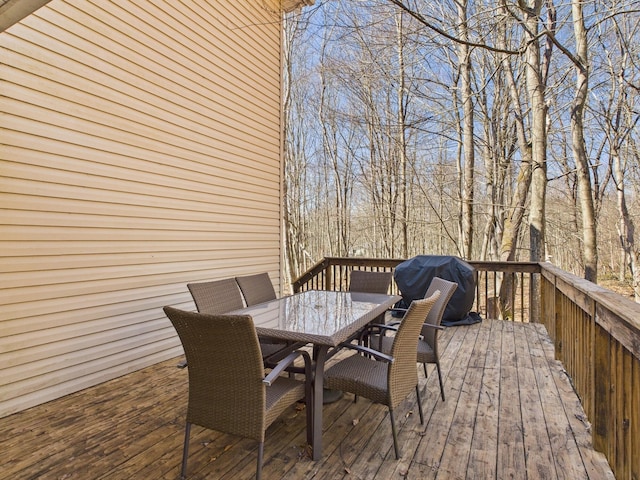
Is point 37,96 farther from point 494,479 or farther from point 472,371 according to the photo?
point 472,371

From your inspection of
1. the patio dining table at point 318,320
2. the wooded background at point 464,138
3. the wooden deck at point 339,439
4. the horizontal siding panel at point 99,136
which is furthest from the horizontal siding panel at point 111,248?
the wooded background at point 464,138

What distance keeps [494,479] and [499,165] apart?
7639 mm

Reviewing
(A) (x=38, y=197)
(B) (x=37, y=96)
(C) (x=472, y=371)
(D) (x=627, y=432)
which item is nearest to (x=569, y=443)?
(D) (x=627, y=432)

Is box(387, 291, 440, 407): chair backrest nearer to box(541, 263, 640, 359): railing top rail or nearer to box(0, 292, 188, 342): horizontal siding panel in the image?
box(541, 263, 640, 359): railing top rail

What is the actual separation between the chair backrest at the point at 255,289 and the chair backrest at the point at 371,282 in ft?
2.90

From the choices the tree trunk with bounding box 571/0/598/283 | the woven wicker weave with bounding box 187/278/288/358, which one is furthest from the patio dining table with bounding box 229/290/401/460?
the tree trunk with bounding box 571/0/598/283

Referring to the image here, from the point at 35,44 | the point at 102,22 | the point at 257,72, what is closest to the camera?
→ the point at 35,44

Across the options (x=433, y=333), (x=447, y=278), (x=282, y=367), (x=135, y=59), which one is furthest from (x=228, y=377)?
(x=447, y=278)

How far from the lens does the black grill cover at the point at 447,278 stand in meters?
5.10

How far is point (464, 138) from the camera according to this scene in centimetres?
821

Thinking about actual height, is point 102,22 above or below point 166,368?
above

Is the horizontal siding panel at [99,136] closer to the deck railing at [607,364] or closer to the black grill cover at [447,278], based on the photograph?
the black grill cover at [447,278]

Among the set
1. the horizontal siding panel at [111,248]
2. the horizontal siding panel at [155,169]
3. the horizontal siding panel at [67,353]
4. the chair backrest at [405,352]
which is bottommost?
the horizontal siding panel at [67,353]

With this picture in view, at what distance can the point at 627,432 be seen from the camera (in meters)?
1.72
